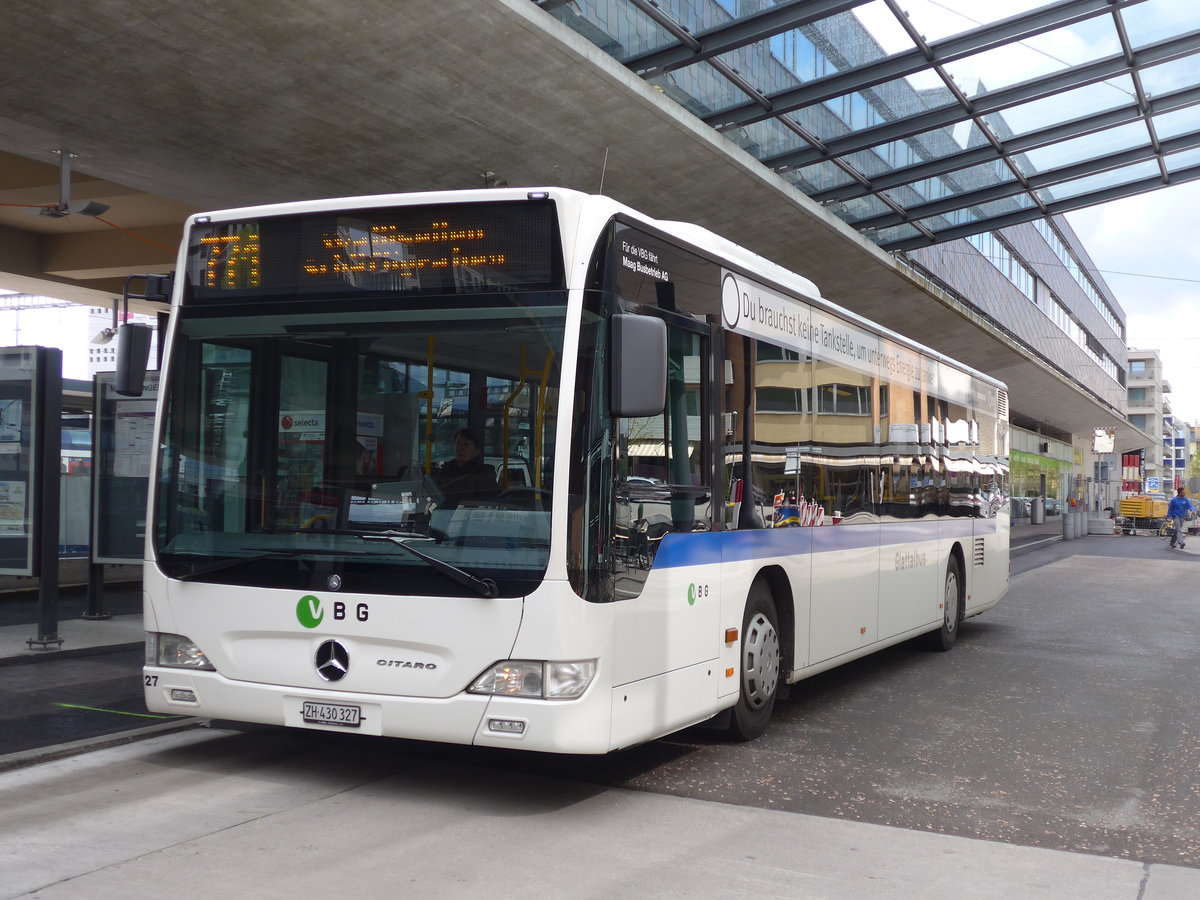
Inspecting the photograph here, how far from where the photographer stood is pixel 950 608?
1227 centimetres

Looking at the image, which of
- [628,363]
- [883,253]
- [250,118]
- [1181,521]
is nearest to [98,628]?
[250,118]

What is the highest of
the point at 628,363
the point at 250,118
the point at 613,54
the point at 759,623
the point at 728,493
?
the point at 613,54

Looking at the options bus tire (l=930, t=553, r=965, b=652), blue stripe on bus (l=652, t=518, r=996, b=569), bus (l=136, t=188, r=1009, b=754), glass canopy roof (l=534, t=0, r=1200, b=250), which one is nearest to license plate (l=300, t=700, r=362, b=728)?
bus (l=136, t=188, r=1009, b=754)

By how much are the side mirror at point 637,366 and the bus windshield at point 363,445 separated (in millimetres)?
272

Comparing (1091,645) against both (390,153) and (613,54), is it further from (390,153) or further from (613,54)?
(390,153)

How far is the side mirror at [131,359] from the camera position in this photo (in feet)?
20.7

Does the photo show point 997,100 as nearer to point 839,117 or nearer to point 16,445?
point 839,117

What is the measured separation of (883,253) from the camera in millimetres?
25656

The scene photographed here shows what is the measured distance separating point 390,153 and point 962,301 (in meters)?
25.7

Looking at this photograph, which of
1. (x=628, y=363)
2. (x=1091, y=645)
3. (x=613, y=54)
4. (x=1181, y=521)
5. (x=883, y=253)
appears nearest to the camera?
(x=628, y=363)

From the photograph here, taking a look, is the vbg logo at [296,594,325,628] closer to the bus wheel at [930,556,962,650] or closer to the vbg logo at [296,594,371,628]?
the vbg logo at [296,594,371,628]

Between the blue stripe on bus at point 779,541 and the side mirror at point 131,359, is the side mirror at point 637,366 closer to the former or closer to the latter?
the blue stripe on bus at point 779,541

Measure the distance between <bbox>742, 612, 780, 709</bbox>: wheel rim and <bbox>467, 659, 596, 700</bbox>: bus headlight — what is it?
6.34 feet

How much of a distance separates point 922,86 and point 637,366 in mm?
14466
